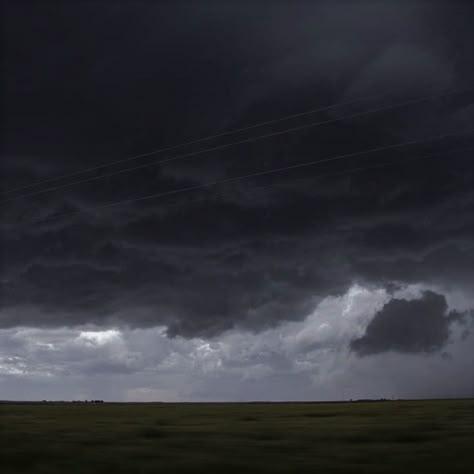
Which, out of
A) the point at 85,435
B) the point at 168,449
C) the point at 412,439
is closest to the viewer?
the point at 168,449

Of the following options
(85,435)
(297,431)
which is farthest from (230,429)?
(85,435)

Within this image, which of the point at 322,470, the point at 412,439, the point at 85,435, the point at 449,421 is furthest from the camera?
the point at 449,421

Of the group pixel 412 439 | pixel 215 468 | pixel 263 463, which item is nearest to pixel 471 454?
pixel 412 439

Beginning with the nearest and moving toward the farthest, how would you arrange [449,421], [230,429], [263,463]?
1. [263,463]
2. [230,429]
3. [449,421]

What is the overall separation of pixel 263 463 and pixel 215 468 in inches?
36.3

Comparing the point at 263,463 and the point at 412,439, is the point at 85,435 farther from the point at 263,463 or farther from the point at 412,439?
the point at 412,439

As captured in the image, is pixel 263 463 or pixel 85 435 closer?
pixel 263 463

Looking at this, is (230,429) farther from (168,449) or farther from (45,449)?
(45,449)

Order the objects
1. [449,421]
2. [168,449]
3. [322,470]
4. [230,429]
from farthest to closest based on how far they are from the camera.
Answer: [449,421] → [230,429] → [168,449] → [322,470]

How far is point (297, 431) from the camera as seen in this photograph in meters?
15.5

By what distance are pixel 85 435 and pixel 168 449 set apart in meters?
4.50

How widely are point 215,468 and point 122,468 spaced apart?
1.58 metres

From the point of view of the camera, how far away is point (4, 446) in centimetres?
1273

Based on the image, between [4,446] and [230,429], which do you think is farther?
[230,429]
